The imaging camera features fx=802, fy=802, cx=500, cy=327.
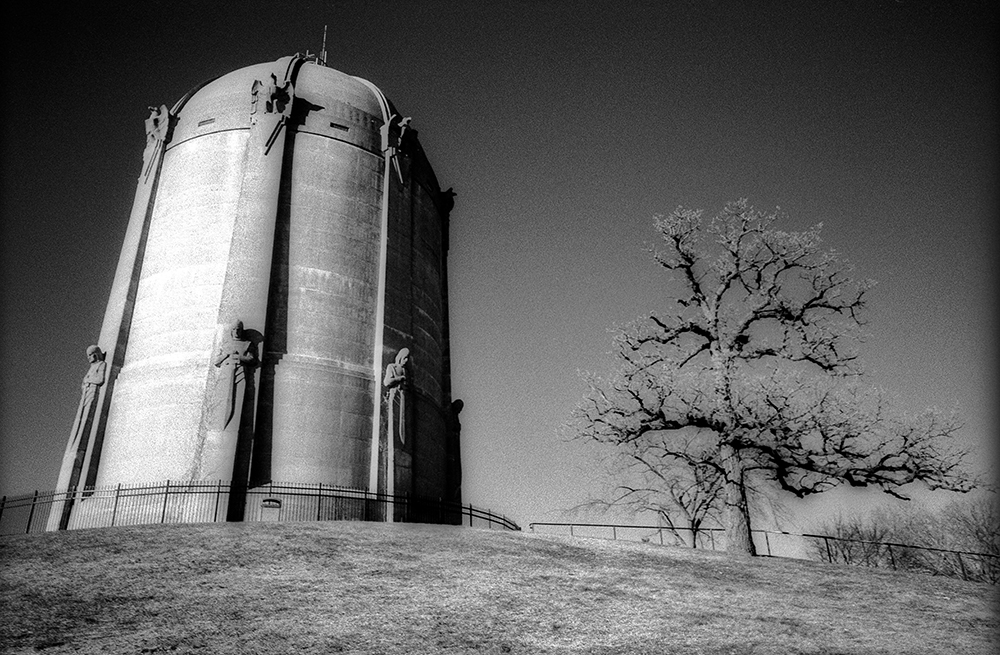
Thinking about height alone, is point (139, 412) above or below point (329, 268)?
below

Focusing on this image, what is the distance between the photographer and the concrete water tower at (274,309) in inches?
945

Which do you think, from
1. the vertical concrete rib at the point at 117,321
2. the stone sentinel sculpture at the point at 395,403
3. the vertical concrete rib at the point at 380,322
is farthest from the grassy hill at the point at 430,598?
the vertical concrete rib at the point at 117,321

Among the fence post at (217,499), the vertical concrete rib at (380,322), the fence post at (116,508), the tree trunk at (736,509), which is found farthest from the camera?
the vertical concrete rib at (380,322)

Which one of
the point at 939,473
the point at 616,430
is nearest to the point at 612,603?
the point at 616,430

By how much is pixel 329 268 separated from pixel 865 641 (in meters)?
19.6

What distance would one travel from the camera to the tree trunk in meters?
21.1

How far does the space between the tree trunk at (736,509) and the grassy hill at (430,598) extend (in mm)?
1389

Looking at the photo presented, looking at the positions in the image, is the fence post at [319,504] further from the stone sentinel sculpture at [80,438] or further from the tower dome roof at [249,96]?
the tower dome roof at [249,96]

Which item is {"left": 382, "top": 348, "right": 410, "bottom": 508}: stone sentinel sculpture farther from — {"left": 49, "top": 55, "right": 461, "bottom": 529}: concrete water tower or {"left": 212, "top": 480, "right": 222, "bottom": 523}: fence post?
{"left": 212, "top": 480, "right": 222, "bottom": 523}: fence post

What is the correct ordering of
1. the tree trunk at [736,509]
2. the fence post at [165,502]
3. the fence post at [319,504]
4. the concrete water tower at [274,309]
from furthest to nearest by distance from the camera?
the concrete water tower at [274,309]
the fence post at [319,504]
the fence post at [165,502]
the tree trunk at [736,509]

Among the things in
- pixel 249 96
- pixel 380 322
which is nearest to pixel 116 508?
pixel 380 322

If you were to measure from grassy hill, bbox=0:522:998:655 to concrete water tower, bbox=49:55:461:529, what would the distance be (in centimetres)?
505

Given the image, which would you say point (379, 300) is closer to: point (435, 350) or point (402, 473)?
point (435, 350)

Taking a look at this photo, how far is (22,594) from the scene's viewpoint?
43.2 ft
